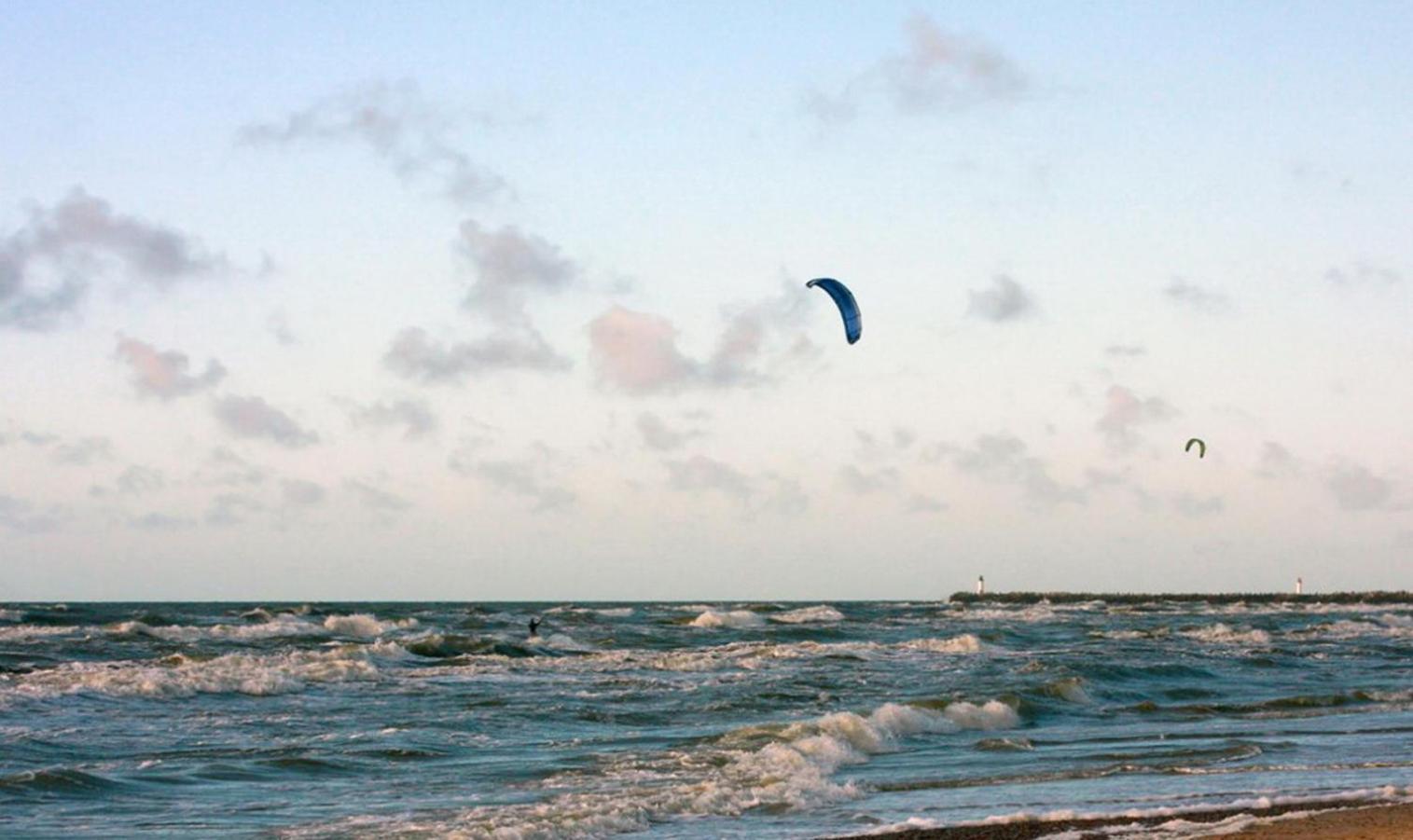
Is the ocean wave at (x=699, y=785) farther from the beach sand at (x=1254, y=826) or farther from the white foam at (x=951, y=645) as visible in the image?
the white foam at (x=951, y=645)

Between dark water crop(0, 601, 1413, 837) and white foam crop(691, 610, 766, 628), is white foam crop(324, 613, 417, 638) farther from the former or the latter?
dark water crop(0, 601, 1413, 837)

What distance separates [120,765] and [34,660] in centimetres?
1756

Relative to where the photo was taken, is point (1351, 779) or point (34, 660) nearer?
point (1351, 779)

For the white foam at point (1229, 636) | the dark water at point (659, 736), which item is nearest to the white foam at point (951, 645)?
the dark water at point (659, 736)

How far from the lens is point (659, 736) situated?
803 inches

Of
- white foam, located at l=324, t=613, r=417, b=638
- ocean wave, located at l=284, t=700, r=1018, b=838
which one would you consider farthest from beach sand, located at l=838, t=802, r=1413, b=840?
white foam, located at l=324, t=613, r=417, b=638

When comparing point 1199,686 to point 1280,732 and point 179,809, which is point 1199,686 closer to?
point 1280,732

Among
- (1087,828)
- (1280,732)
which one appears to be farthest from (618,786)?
(1280,732)

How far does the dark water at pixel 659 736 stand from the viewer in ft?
46.3

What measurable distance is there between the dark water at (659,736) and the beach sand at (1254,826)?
28.1 inches

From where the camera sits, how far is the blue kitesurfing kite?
31203 millimetres

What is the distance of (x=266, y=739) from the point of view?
19.4m

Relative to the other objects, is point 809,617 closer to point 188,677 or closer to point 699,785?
point 188,677

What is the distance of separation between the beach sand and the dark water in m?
0.71
